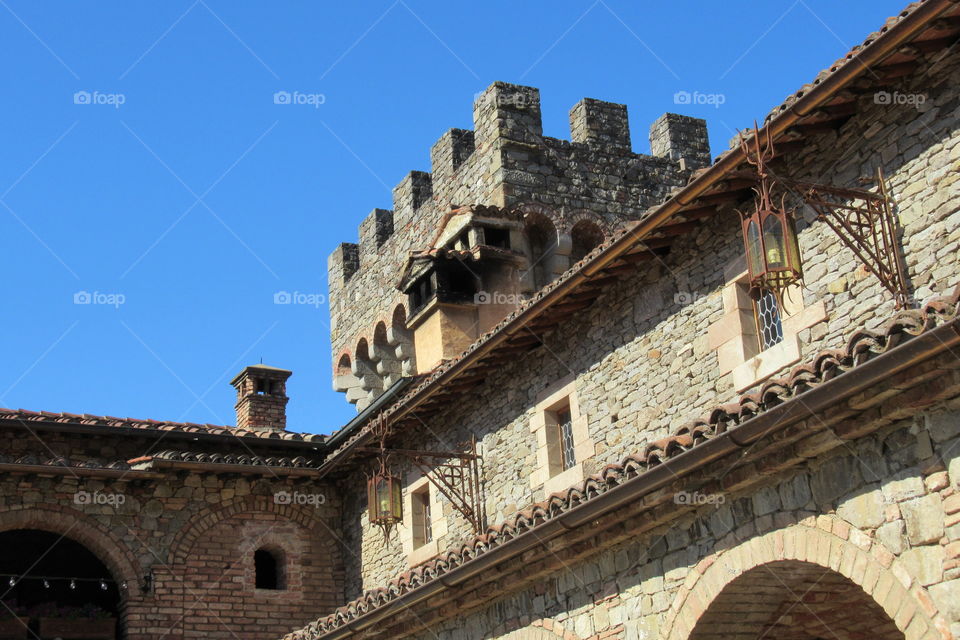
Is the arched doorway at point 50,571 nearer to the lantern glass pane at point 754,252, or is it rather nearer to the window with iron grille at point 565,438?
the window with iron grille at point 565,438

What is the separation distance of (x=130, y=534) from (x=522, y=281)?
6546mm

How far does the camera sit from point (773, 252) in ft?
27.1

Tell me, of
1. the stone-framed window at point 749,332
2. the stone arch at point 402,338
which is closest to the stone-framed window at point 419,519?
the stone-framed window at point 749,332

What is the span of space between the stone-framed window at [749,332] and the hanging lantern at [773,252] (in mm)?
1858

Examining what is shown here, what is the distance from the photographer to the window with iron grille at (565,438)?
13.1 m

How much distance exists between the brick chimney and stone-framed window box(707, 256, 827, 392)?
1080 cm

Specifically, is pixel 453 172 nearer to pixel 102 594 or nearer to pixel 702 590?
pixel 102 594

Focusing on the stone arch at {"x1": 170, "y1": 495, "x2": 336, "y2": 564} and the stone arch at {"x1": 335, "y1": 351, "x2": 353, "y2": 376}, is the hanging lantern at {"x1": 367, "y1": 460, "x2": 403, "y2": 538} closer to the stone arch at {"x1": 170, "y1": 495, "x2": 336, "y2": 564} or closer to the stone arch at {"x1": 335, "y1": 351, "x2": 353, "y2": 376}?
the stone arch at {"x1": 170, "y1": 495, "x2": 336, "y2": 564}

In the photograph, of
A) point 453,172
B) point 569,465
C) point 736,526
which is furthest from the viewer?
point 453,172

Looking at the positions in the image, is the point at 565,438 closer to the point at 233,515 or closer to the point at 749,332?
the point at 749,332

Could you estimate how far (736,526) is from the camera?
28.0ft

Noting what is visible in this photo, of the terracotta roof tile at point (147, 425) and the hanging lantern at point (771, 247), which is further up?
the terracotta roof tile at point (147, 425)

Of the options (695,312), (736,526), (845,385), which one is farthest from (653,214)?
(845,385)

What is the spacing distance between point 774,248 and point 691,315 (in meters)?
3.06
